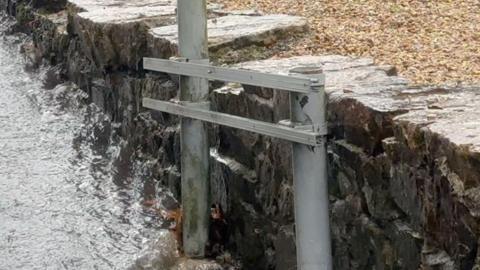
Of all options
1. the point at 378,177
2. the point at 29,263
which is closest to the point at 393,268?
the point at 378,177

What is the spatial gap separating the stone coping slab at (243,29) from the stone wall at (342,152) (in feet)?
0.04

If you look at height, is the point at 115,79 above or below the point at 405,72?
below

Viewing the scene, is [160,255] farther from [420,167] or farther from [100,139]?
[100,139]

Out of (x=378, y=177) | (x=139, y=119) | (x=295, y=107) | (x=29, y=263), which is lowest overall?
(x=29, y=263)

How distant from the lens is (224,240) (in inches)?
220

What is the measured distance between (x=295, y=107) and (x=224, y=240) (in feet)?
5.60

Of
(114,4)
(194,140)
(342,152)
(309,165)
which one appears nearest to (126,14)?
(114,4)

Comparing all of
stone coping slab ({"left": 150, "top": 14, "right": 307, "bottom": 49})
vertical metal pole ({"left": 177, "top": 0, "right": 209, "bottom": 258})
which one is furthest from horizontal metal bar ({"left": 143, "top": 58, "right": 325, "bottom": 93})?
stone coping slab ({"left": 150, "top": 14, "right": 307, "bottom": 49})

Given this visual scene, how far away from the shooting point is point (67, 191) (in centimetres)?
707

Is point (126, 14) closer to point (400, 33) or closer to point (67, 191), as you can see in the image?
point (67, 191)

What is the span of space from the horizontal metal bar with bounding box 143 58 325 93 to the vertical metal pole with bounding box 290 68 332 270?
0.07 meters

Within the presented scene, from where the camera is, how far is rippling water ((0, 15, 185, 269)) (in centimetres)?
596

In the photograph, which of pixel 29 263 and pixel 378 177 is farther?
pixel 29 263

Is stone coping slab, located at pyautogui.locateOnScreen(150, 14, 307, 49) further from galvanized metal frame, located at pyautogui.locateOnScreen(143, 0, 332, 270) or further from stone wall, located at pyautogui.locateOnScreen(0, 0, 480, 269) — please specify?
galvanized metal frame, located at pyautogui.locateOnScreen(143, 0, 332, 270)
